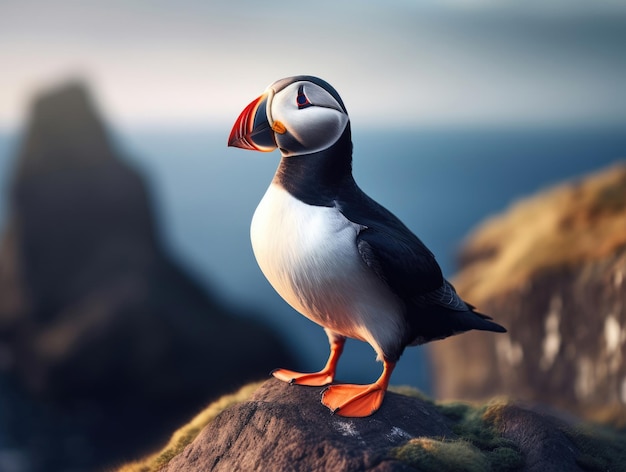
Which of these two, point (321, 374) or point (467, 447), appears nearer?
point (467, 447)

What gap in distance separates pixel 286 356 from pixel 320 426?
2727cm

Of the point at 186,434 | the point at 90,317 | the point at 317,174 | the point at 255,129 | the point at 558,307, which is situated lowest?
the point at 90,317

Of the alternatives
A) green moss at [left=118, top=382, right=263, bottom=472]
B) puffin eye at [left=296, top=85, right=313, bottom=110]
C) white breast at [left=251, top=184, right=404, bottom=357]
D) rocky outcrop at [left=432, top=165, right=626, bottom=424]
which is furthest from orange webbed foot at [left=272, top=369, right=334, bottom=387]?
rocky outcrop at [left=432, top=165, right=626, bottom=424]

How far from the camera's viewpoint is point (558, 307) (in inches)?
452

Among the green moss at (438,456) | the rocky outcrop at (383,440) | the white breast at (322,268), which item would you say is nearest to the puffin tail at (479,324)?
the white breast at (322,268)

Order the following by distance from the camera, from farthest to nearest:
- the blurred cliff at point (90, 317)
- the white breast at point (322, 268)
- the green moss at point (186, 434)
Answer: the blurred cliff at point (90, 317) → the green moss at point (186, 434) → the white breast at point (322, 268)

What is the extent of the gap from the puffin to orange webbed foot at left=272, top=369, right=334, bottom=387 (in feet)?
0.88

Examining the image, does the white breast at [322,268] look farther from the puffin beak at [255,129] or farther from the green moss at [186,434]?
the green moss at [186,434]

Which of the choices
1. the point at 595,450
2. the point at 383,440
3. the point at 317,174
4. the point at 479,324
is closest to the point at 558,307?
the point at 595,450

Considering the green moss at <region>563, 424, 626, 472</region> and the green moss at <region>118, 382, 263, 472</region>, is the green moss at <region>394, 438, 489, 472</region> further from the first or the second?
the green moss at <region>118, 382, 263, 472</region>

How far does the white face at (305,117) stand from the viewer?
192 inches

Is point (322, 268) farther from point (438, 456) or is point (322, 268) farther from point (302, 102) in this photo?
point (438, 456)

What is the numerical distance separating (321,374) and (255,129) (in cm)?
190

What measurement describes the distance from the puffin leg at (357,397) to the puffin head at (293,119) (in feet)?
5.26
